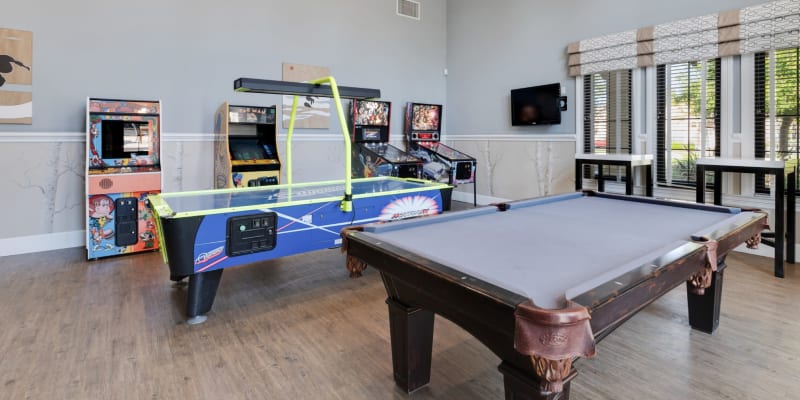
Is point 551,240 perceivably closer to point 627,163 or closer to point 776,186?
point 776,186

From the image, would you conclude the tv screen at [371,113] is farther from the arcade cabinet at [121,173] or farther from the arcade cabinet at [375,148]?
the arcade cabinet at [121,173]

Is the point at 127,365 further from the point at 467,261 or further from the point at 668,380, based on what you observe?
the point at 668,380

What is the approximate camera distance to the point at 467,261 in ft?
4.86

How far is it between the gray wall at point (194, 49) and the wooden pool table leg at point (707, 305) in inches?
195

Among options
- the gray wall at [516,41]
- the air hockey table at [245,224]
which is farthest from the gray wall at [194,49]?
the air hockey table at [245,224]

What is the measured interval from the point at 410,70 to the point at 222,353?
18.4 ft

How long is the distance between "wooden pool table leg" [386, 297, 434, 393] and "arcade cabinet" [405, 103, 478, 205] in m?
4.17

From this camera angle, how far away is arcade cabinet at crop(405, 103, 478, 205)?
5.99 m

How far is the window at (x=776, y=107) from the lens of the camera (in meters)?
3.78

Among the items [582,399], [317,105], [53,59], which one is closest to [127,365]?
[582,399]

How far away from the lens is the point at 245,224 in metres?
2.63

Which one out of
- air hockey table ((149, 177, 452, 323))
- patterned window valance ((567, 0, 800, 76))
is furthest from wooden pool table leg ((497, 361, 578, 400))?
patterned window valance ((567, 0, 800, 76))

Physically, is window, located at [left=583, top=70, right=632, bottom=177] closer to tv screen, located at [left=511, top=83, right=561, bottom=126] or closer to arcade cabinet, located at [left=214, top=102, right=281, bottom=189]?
tv screen, located at [left=511, top=83, right=561, bottom=126]

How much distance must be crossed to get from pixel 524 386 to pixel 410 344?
2.21 ft
